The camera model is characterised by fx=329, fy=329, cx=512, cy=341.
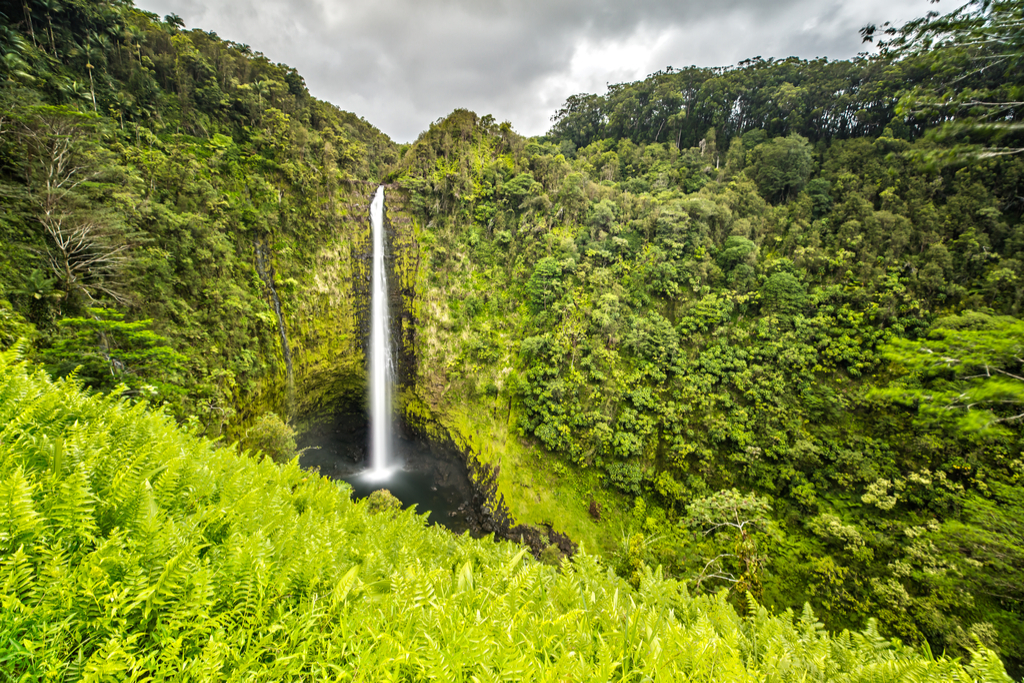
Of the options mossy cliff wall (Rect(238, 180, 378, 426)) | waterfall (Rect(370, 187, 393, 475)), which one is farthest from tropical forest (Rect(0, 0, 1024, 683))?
waterfall (Rect(370, 187, 393, 475))

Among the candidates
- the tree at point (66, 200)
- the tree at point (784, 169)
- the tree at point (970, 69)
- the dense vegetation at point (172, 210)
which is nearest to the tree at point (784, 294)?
the tree at point (784, 169)

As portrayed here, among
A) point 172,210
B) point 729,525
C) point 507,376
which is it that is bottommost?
point 729,525

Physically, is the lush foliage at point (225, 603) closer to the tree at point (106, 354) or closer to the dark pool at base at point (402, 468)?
the tree at point (106, 354)

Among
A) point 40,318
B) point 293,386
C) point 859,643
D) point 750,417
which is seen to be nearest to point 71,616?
point 859,643

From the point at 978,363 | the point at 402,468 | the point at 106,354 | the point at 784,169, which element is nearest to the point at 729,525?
the point at 978,363

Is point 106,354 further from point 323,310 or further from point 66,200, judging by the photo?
point 323,310

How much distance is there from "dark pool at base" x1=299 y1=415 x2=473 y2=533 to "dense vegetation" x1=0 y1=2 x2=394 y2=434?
3.15 meters

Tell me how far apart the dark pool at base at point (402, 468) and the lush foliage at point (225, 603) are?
13.3 m

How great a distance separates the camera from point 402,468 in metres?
17.1

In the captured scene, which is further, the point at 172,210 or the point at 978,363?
the point at 172,210

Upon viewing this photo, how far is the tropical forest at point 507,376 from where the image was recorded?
1.47 m

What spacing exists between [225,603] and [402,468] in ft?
56.4

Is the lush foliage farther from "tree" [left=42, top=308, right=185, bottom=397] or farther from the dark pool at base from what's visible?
the dark pool at base

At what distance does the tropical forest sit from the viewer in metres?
1.47
